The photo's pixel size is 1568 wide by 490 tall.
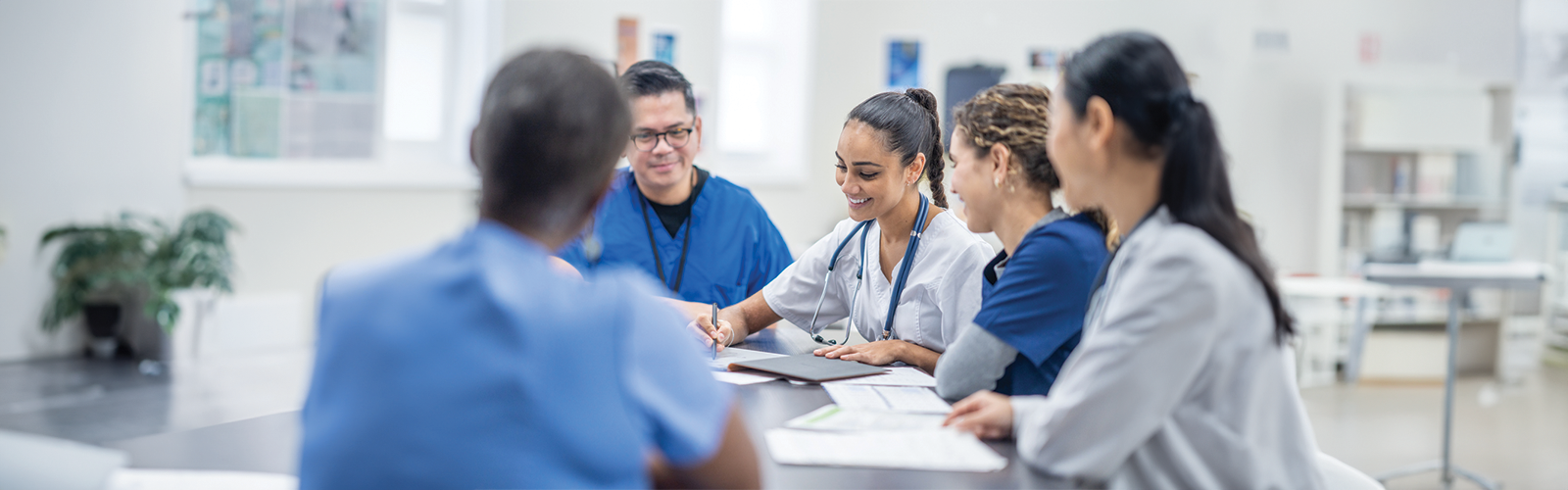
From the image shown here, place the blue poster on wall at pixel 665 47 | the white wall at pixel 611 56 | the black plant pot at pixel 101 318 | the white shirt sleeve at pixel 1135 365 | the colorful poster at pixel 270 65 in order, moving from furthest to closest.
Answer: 1. the blue poster on wall at pixel 665 47
2. the colorful poster at pixel 270 65
3. the black plant pot at pixel 101 318
4. the white wall at pixel 611 56
5. the white shirt sleeve at pixel 1135 365

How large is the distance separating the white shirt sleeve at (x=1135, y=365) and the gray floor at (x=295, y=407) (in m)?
3.40

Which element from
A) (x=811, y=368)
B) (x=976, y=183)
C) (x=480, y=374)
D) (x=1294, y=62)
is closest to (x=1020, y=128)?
(x=976, y=183)

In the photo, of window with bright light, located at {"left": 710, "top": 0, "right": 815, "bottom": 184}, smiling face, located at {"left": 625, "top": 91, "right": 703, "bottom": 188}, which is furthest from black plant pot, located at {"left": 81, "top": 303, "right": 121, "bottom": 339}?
smiling face, located at {"left": 625, "top": 91, "right": 703, "bottom": 188}

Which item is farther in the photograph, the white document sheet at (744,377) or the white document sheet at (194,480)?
the white document sheet at (744,377)

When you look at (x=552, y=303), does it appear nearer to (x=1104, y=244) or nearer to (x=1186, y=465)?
(x=1186, y=465)

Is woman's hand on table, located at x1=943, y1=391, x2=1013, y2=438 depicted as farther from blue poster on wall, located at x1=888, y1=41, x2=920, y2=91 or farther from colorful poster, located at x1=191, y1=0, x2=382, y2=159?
blue poster on wall, located at x1=888, y1=41, x2=920, y2=91

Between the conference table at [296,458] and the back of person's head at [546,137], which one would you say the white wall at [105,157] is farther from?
the back of person's head at [546,137]

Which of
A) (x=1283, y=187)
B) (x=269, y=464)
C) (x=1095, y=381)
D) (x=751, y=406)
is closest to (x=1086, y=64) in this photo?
(x=1095, y=381)

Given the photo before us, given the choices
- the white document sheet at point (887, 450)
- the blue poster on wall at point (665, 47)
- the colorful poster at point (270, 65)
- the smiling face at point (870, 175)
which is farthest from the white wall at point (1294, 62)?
the white document sheet at point (887, 450)

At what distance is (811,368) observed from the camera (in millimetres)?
1818

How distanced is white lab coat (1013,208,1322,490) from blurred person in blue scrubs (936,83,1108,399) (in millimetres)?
348

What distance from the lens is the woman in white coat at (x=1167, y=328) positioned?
3.58 ft

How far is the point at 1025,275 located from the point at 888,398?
287mm

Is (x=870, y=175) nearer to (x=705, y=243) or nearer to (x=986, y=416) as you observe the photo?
(x=705, y=243)
